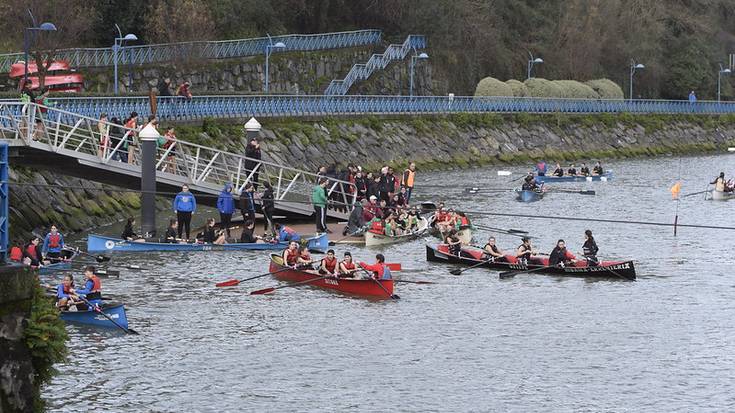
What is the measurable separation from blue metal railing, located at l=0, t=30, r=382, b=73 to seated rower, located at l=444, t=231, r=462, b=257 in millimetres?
29824

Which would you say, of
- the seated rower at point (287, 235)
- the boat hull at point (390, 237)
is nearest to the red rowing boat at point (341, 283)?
the seated rower at point (287, 235)

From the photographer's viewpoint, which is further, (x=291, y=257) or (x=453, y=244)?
(x=453, y=244)

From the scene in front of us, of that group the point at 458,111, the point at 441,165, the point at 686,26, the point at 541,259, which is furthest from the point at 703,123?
the point at 541,259

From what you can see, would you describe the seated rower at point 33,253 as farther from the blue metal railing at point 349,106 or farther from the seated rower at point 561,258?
the blue metal railing at point 349,106

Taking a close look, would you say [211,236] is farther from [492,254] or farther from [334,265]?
[492,254]

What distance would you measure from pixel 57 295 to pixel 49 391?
17.4 feet

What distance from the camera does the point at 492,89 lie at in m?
94.4

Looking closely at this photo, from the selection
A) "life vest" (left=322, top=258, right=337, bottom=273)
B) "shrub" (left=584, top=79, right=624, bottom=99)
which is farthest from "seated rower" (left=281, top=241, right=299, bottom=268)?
"shrub" (left=584, top=79, right=624, bottom=99)

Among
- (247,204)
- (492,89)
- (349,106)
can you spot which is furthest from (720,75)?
(247,204)

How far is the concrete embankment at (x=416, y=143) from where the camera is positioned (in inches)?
1879

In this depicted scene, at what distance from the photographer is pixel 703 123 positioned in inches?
4385

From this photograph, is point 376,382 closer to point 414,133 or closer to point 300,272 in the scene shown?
point 300,272

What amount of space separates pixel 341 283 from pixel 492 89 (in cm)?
5903

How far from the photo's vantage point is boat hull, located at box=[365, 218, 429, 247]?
45.7m
